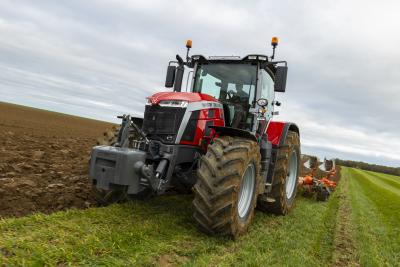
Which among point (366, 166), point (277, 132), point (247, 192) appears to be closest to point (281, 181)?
point (277, 132)

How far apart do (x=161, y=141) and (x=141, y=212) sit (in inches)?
43.4

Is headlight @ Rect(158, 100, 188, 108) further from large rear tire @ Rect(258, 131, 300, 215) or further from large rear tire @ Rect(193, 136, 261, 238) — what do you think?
large rear tire @ Rect(258, 131, 300, 215)

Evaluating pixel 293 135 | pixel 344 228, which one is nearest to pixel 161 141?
pixel 293 135

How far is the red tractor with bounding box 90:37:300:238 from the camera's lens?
4891mm

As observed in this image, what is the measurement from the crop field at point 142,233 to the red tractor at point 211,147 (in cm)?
36

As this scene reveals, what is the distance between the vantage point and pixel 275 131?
7.38 metres

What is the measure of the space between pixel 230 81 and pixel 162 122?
1.83m

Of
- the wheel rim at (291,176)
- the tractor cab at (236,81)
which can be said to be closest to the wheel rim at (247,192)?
the tractor cab at (236,81)

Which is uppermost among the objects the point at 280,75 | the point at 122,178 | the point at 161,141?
the point at 280,75

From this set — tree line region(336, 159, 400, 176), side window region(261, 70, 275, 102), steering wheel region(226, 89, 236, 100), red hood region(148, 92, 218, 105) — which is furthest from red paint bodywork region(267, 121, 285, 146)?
tree line region(336, 159, 400, 176)

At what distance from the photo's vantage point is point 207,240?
492 cm

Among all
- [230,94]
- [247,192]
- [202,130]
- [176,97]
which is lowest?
[247,192]

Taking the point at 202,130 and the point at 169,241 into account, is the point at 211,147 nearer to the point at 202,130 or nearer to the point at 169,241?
the point at 202,130

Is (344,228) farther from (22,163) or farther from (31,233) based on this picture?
(22,163)
